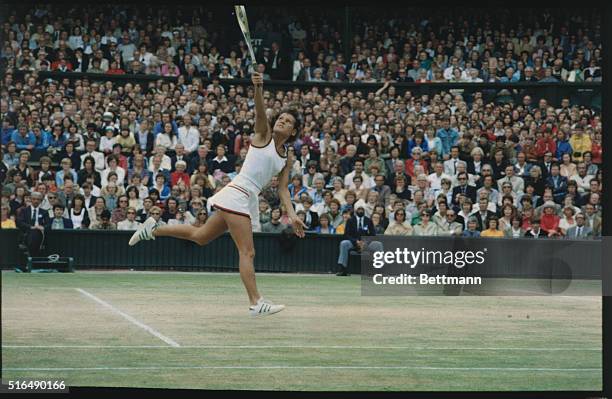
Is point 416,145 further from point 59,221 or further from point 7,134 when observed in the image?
point 7,134

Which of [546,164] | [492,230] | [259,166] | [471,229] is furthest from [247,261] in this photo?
[546,164]

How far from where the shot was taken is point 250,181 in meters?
8.67

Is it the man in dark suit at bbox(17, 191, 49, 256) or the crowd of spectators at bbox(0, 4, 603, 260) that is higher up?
the crowd of spectators at bbox(0, 4, 603, 260)

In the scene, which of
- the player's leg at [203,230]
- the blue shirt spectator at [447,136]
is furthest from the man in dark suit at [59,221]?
the player's leg at [203,230]

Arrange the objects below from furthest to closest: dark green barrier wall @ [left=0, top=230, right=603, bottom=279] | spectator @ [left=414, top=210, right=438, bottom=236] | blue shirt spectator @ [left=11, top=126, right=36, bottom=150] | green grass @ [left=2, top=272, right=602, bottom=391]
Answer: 1. blue shirt spectator @ [left=11, top=126, right=36, bottom=150]
2. spectator @ [left=414, top=210, right=438, bottom=236]
3. dark green barrier wall @ [left=0, top=230, right=603, bottom=279]
4. green grass @ [left=2, top=272, right=602, bottom=391]

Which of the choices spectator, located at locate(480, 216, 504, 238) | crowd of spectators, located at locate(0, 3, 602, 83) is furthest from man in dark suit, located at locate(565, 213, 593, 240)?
crowd of spectators, located at locate(0, 3, 602, 83)

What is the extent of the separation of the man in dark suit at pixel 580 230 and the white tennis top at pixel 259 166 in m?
8.20

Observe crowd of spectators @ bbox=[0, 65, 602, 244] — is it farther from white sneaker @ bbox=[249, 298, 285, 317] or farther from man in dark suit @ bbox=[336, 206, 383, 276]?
white sneaker @ bbox=[249, 298, 285, 317]

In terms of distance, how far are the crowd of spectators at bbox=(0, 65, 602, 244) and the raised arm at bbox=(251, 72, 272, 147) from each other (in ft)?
25.2

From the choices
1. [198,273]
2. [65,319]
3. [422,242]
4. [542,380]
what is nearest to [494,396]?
[542,380]

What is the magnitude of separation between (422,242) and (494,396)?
10.0 m

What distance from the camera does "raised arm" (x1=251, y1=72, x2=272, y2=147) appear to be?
7703mm

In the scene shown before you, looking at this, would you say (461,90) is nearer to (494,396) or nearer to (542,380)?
(542,380)

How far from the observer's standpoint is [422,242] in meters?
16.4
